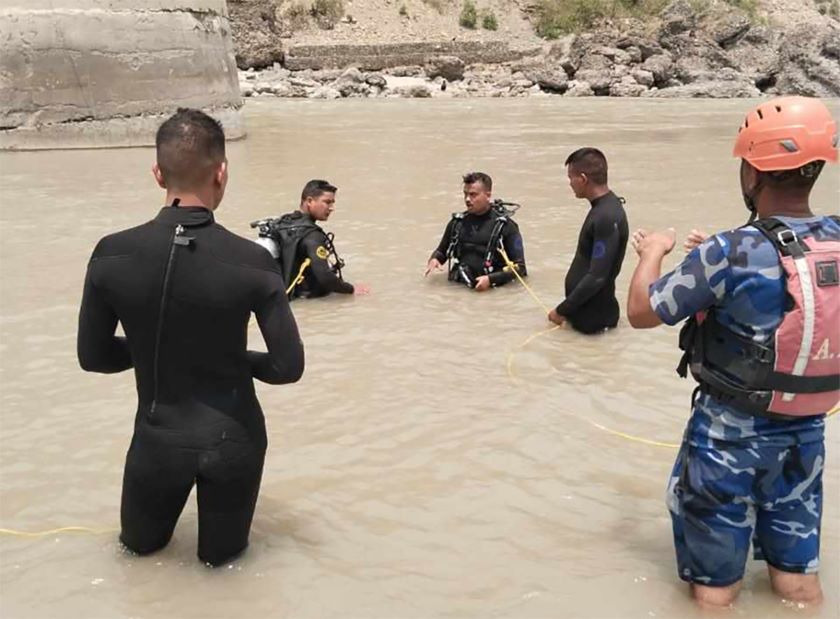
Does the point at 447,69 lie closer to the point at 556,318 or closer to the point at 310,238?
the point at 310,238

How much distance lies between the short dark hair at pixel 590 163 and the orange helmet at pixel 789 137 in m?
2.75

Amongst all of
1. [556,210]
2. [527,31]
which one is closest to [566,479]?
[556,210]

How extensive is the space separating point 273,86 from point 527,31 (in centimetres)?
2288

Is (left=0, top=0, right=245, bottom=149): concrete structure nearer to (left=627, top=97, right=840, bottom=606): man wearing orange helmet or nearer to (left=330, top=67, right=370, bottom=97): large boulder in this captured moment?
(left=627, top=97, right=840, bottom=606): man wearing orange helmet

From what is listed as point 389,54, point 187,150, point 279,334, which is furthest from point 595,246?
point 389,54

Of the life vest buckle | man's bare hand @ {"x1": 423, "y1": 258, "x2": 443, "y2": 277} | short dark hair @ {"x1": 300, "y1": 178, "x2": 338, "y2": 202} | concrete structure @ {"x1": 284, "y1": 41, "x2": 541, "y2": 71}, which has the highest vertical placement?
concrete structure @ {"x1": 284, "y1": 41, "x2": 541, "y2": 71}

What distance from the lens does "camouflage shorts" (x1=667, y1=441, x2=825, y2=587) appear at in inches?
103

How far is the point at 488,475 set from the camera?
12.7 feet

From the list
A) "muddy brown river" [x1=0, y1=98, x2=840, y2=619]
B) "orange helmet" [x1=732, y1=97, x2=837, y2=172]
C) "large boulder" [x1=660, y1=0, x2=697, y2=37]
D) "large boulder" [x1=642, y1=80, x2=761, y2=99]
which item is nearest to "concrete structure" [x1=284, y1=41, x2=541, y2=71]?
"large boulder" [x1=660, y1=0, x2=697, y2=37]

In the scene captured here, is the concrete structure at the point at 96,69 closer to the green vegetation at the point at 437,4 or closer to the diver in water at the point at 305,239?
the diver in water at the point at 305,239

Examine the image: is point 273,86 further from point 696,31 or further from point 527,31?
point 527,31

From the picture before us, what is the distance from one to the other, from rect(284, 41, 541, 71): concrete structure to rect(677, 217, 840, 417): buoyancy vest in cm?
3494

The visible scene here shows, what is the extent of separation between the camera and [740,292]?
2492 millimetres

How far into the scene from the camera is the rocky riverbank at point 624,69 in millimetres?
28938
